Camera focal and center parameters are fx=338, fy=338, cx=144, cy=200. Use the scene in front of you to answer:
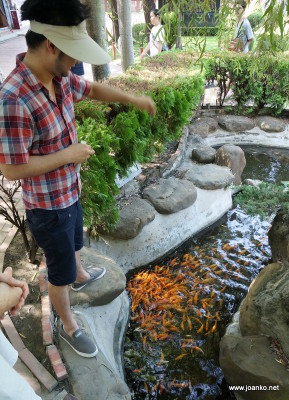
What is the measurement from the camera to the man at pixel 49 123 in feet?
5.61

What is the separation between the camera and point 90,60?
1.82 m

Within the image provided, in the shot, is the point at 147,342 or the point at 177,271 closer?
the point at 147,342

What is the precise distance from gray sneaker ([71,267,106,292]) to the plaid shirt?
123 centimetres

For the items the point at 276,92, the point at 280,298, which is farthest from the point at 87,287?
the point at 276,92

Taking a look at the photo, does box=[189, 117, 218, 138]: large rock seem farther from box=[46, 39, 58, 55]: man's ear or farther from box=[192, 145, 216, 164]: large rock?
box=[46, 39, 58, 55]: man's ear

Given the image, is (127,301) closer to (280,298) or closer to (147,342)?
(147,342)

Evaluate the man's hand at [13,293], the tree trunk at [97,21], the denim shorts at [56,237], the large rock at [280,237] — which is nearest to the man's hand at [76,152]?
the denim shorts at [56,237]

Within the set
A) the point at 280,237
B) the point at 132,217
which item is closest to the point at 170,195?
the point at 132,217

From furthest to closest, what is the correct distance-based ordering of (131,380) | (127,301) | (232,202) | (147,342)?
(232,202) < (127,301) < (147,342) < (131,380)

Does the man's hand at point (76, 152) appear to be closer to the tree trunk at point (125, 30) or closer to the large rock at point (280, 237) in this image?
the large rock at point (280, 237)

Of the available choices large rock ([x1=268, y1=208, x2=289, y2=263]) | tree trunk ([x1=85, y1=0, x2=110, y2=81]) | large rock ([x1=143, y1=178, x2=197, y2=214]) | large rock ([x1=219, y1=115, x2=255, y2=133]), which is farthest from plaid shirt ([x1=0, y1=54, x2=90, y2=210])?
large rock ([x1=219, y1=115, x2=255, y2=133])

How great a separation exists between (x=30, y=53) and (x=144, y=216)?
2.84 metres

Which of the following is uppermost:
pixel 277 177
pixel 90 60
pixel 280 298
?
pixel 90 60

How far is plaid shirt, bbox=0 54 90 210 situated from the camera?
5.63ft
